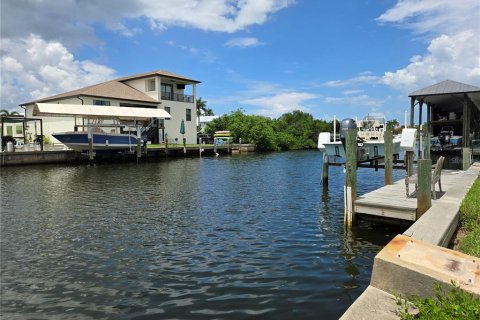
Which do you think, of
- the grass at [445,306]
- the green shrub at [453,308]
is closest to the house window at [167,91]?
the grass at [445,306]

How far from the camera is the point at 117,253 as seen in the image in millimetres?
8539

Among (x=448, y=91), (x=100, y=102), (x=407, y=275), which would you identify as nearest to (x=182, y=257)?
(x=407, y=275)

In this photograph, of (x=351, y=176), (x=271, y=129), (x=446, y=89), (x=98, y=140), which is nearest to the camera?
(x=351, y=176)

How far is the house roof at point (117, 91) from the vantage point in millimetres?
44156

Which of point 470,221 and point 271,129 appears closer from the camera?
point 470,221

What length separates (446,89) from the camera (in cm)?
1730

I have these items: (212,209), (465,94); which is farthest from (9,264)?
(465,94)

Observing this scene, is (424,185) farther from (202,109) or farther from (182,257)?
(202,109)

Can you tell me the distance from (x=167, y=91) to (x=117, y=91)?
7804mm

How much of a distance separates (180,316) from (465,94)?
16.8 m

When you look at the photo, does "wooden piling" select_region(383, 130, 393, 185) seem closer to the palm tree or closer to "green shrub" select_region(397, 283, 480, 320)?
"green shrub" select_region(397, 283, 480, 320)

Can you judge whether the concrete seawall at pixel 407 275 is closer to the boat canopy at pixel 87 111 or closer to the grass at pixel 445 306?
the grass at pixel 445 306

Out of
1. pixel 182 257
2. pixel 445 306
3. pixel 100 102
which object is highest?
pixel 100 102

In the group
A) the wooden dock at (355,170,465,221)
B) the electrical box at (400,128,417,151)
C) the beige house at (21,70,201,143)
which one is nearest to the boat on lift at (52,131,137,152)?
the beige house at (21,70,201,143)
